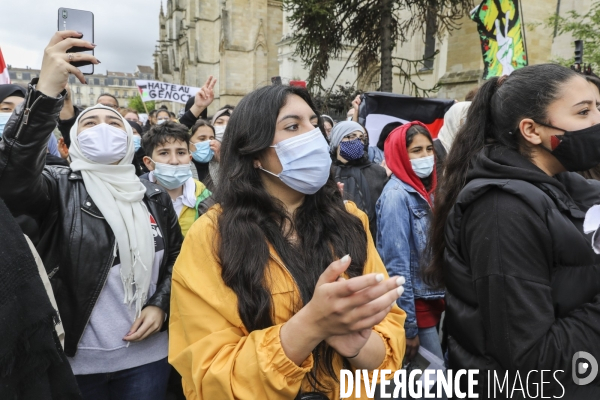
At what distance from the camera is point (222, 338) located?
1.47 meters

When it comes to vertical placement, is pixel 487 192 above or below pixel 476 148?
below

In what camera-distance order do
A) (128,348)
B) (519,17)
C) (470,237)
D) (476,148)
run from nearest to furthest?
(470,237), (476,148), (128,348), (519,17)

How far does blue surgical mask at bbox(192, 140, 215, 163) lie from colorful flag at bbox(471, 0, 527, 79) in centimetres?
439

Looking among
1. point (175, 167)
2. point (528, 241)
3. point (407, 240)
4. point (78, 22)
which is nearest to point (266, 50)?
point (175, 167)

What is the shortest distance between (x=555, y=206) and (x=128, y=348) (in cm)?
221

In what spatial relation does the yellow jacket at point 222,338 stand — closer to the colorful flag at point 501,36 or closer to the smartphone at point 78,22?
the smartphone at point 78,22

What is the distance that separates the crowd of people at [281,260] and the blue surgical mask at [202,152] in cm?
247

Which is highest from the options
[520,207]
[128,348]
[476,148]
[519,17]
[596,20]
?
[596,20]

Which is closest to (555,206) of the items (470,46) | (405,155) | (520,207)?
(520,207)

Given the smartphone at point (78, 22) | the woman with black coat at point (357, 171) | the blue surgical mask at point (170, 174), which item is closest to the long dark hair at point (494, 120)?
the smartphone at point (78, 22)

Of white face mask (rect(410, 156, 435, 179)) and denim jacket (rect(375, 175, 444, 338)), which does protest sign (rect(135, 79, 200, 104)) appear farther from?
denim jacket (rect(375, 175, 444, 338))

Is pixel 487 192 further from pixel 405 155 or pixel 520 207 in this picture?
pixel 405 155

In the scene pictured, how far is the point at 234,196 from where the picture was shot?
177cm

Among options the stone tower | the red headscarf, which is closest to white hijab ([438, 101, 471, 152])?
the red headscarf
